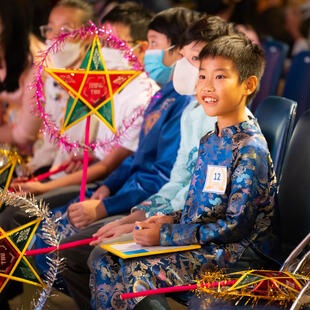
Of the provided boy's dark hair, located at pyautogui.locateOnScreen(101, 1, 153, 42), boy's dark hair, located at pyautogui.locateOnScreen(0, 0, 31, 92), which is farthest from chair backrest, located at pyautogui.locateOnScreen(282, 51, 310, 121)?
boy's dark hair, located at pyautogui.locateOnScreen(0, 0, 31, 92)

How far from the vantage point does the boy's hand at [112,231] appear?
207 cm

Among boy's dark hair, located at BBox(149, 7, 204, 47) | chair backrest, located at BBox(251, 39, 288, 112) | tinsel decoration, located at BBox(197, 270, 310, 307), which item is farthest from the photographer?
chair backrest, located at BBox(251, 39, 288, 112)

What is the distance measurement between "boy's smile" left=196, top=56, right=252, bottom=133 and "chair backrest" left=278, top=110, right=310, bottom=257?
0.74ft

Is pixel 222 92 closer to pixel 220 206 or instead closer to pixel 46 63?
pixel 220 206

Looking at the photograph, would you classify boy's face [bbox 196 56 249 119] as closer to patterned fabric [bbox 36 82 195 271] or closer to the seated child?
the seated child

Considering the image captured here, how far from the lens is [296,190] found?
1.94 metres

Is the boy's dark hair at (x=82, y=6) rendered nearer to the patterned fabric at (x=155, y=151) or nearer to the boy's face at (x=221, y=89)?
the patterned fabric at (x=155, y=151)

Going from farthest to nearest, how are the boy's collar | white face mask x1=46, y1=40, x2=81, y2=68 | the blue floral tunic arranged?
white face mask x1=46, y1=40, x2=81, y2=68, the boy's collar, the blue floral tunic

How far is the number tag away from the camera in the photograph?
1771 millimetres

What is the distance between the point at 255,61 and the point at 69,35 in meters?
0.73

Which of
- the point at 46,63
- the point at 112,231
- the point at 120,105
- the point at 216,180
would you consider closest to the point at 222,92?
the point at 216,180

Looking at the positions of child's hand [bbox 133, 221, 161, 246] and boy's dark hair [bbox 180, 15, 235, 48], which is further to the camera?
boy's dark hair [bbox 180, 15, 235, 48]

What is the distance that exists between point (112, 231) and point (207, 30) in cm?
81

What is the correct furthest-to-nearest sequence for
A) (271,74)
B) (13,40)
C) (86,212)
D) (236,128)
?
(271,74)
(13,40)
(86,212)
(236,128)
